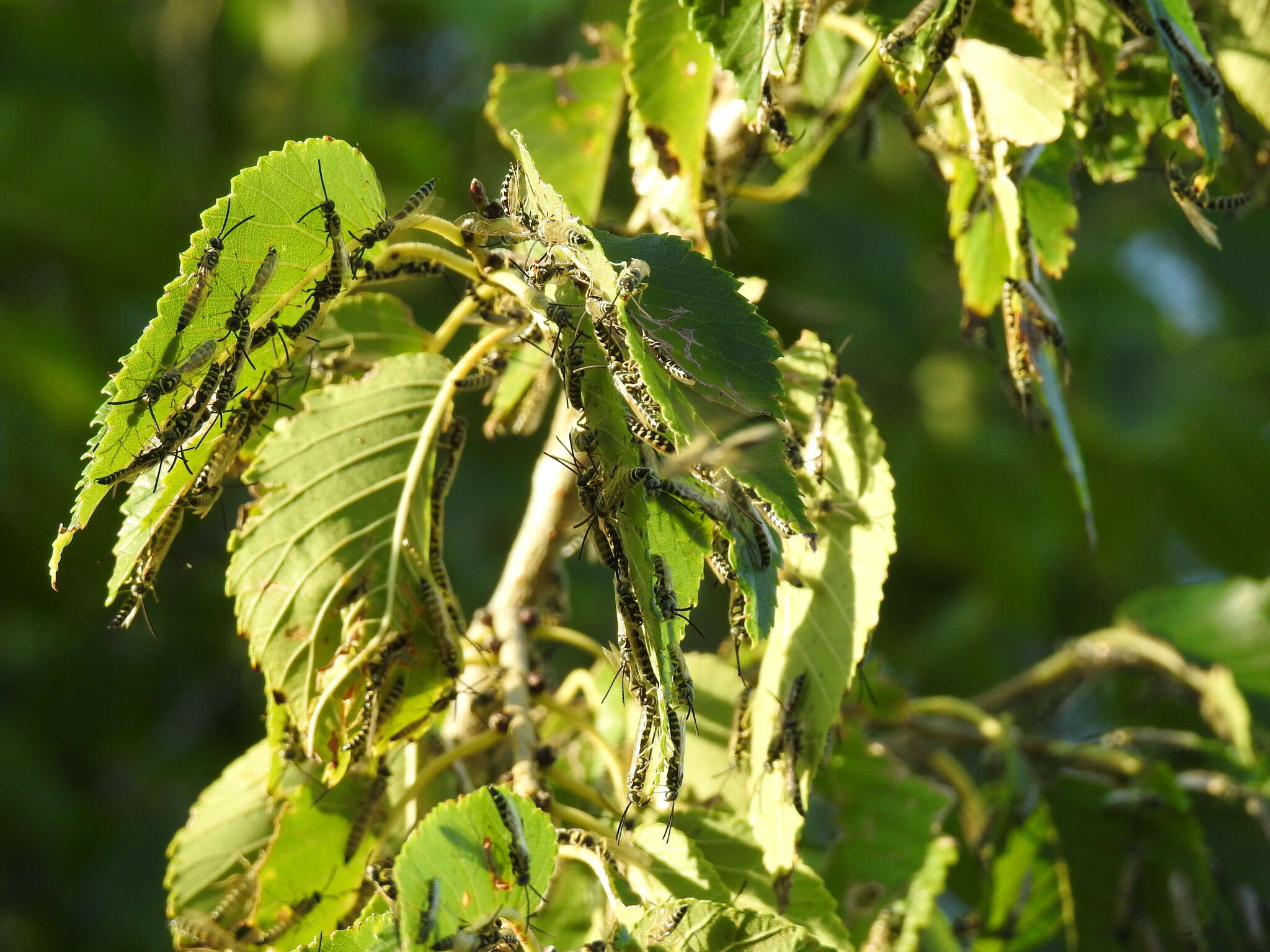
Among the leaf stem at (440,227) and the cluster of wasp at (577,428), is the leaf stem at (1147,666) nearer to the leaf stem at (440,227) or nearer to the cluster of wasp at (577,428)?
the cluster of wasp at (577,428)

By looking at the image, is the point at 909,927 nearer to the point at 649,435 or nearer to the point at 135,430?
the point at 649,435

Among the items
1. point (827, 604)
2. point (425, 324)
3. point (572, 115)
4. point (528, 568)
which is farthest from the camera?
point (425, 324)

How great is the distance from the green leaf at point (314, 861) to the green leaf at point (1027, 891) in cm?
119

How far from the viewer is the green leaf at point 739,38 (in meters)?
1.40

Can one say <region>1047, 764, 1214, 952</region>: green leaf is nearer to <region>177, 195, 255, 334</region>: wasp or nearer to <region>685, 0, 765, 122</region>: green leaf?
<region>685, 0, 765, 122</region>: green leaf

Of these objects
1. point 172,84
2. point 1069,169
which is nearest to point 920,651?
point 1069,169

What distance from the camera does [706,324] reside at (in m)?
1.20

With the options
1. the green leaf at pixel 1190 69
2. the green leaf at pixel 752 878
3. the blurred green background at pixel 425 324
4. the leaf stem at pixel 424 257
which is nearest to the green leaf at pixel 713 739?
the green leaf at pixel 752 878

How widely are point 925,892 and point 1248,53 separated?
1320 mm

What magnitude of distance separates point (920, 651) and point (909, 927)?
8.39ft

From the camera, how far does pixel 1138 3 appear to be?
Answer: 4.33 ft

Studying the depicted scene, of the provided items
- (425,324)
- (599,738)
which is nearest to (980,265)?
(599,738)

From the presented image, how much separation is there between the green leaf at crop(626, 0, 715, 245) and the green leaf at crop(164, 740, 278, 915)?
3.26 feet

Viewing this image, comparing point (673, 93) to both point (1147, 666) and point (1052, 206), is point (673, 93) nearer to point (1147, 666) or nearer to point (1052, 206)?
point (1052, 206)
